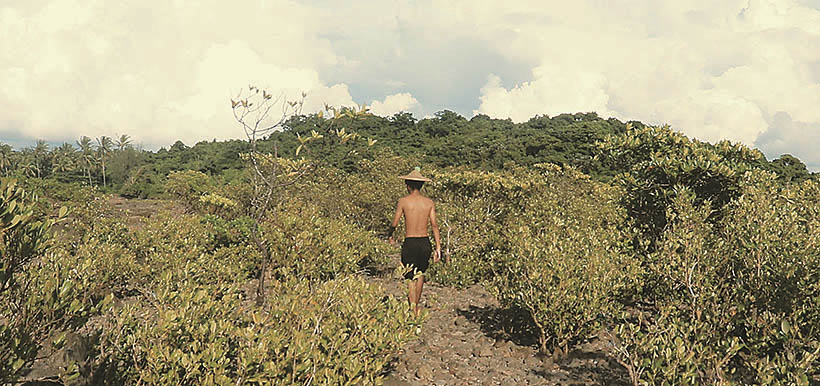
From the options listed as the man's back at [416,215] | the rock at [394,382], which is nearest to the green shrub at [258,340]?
the rock at [394,382]

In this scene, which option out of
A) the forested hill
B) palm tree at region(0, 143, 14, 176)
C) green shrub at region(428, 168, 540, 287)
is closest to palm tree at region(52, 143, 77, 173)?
the forested hill

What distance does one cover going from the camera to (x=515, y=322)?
24.8ft

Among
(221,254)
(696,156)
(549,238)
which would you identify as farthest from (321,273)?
(696,156)

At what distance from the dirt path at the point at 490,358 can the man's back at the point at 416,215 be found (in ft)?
3.41

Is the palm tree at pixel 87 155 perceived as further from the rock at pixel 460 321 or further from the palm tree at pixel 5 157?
the rock at pixel 460 321

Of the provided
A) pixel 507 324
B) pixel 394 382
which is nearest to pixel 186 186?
pixel 507 324

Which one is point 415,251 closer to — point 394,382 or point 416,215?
point 416,215

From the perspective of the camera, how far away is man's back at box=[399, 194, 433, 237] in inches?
299

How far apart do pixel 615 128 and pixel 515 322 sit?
56818 millimetres

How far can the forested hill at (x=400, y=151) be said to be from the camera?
47.0m

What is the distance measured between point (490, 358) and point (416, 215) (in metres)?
2.43

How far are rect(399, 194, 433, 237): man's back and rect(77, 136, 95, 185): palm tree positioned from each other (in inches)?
3311

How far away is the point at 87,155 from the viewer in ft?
264

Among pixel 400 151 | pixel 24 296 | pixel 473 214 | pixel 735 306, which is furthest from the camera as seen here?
pixel 400 151
